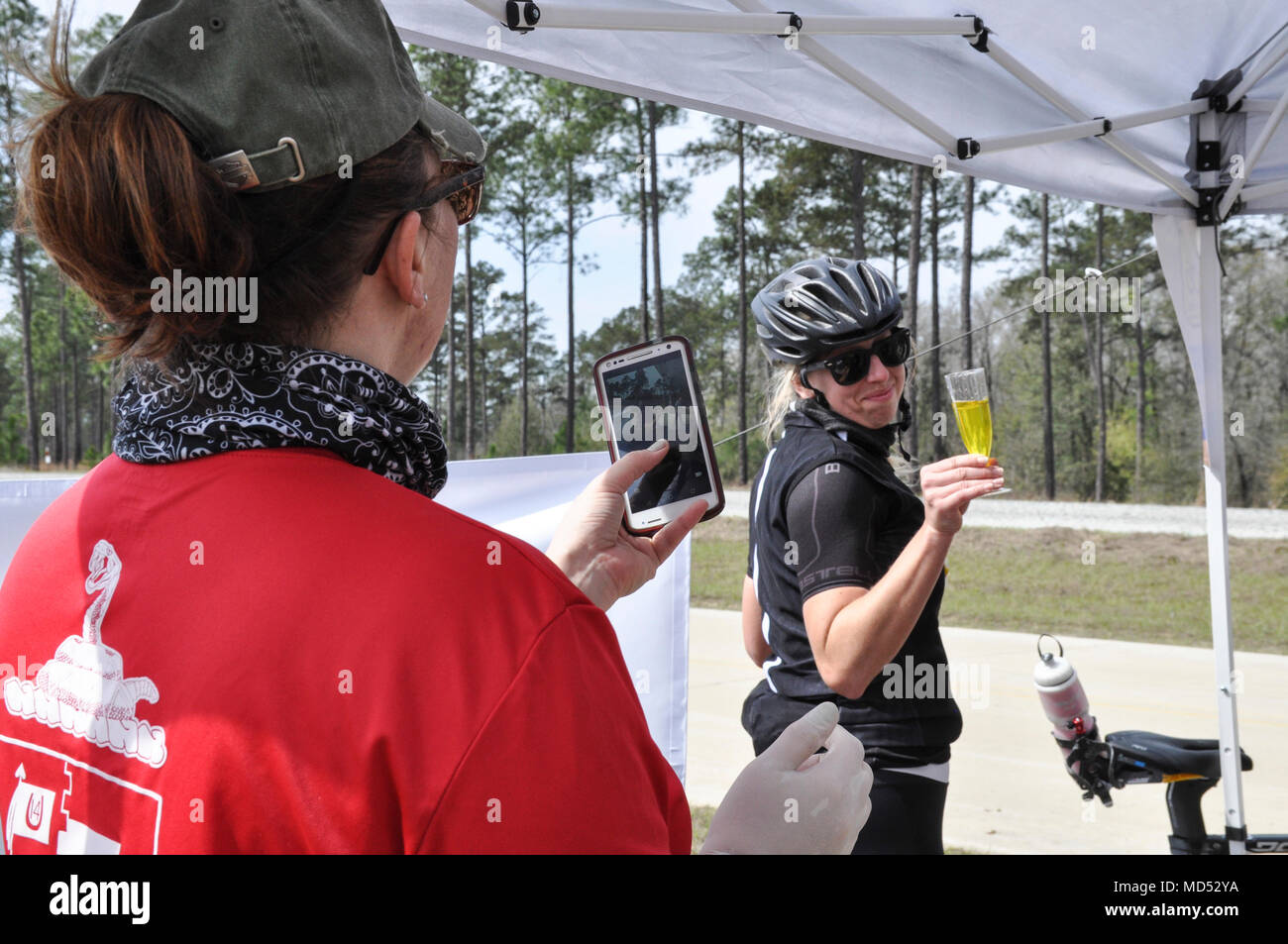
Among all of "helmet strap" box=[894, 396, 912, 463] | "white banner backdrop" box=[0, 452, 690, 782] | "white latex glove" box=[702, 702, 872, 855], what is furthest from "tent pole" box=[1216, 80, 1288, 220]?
"white latex glove" box=[702, 702, 872, 855]

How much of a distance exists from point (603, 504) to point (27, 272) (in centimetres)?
4135

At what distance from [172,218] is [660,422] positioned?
4.44 feet

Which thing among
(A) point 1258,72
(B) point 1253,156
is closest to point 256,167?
(A) point 1258,72

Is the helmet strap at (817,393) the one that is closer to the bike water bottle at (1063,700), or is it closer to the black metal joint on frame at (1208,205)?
the bike water bottle at (1063,700)

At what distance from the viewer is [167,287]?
3.63 feet

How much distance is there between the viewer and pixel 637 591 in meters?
4.14

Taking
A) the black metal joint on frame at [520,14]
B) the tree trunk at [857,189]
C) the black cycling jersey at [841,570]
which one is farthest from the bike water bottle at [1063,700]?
the tree trunk at [857,189]

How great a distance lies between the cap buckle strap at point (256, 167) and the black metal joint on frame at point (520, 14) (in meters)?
1.82

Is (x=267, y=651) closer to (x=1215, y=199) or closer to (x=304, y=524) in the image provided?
(x=304, y=524)

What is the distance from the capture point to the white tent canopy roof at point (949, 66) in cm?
329

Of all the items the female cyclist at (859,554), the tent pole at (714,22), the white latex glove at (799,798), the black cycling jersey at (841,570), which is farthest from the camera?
the tent pole at (714,22)

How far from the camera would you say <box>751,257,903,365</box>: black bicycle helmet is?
2.93 meters
